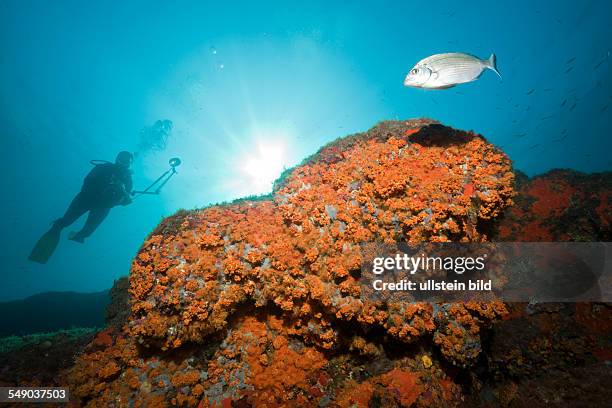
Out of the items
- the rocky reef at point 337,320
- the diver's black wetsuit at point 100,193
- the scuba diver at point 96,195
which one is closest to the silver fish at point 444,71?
the rocky reef at point 337,320

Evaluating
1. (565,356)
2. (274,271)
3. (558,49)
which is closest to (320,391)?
(274,271)

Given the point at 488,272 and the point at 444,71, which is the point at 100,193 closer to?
the point at 444,71

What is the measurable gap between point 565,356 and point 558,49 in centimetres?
10038

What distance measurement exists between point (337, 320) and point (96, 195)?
24921 millimetres

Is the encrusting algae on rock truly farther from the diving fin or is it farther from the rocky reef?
the diving fin

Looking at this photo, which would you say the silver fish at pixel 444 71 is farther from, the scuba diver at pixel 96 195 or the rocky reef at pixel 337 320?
the scuba diver at pixel 96 195

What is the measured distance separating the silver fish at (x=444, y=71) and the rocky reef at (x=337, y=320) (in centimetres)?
147

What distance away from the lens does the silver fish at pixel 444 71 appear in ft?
11.2

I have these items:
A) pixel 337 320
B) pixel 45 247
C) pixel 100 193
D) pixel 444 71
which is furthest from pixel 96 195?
pixel 444 71

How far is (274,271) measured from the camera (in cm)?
429

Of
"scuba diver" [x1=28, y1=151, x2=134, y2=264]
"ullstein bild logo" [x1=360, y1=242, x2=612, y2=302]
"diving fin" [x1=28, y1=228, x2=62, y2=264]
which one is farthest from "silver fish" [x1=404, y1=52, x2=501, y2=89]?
"diving fin" [x1=28, y1=228, x2=62, y2=264]

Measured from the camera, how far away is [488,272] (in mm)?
4430

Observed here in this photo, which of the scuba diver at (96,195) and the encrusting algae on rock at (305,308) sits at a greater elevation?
the scuba diver at (96,195)

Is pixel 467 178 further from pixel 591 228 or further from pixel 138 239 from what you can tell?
pixel 138 239
